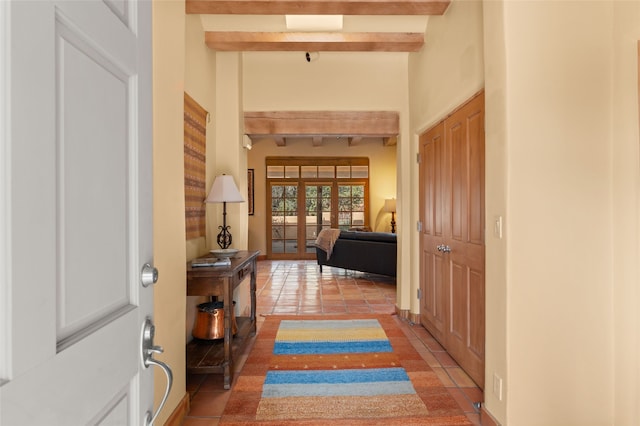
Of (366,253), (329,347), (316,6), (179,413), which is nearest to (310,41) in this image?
(316,6)

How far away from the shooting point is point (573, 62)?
1916 millimetres

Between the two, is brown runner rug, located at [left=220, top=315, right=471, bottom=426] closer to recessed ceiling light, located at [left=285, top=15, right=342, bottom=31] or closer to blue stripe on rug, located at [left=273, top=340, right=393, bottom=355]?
blue stripe on rug, located at [left=273, top=340, right=393, bottom=355]

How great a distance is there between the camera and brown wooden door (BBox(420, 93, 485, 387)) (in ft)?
8.42

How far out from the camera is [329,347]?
330 cm

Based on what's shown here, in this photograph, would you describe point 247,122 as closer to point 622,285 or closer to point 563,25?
point 563,25

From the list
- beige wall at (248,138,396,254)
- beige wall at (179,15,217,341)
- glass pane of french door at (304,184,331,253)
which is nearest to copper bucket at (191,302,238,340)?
beige wall at (179,15,217,341)

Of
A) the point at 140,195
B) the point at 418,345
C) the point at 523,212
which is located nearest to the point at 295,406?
the point at 418,345

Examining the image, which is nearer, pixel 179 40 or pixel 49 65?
pixel 49 65

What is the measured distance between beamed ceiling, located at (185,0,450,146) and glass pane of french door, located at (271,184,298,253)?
4822 mm

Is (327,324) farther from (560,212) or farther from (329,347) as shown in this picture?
(560,212)

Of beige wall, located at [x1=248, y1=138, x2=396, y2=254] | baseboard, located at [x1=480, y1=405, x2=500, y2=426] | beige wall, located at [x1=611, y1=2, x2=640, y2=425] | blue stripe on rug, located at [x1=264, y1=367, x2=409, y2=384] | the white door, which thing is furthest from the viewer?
beige wall, located at [x1=248, y1=138, x2=396, y2=254]

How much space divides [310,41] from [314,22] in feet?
0.55

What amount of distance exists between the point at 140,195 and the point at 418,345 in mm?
3042

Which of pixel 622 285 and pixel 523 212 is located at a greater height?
pixel 523 212
